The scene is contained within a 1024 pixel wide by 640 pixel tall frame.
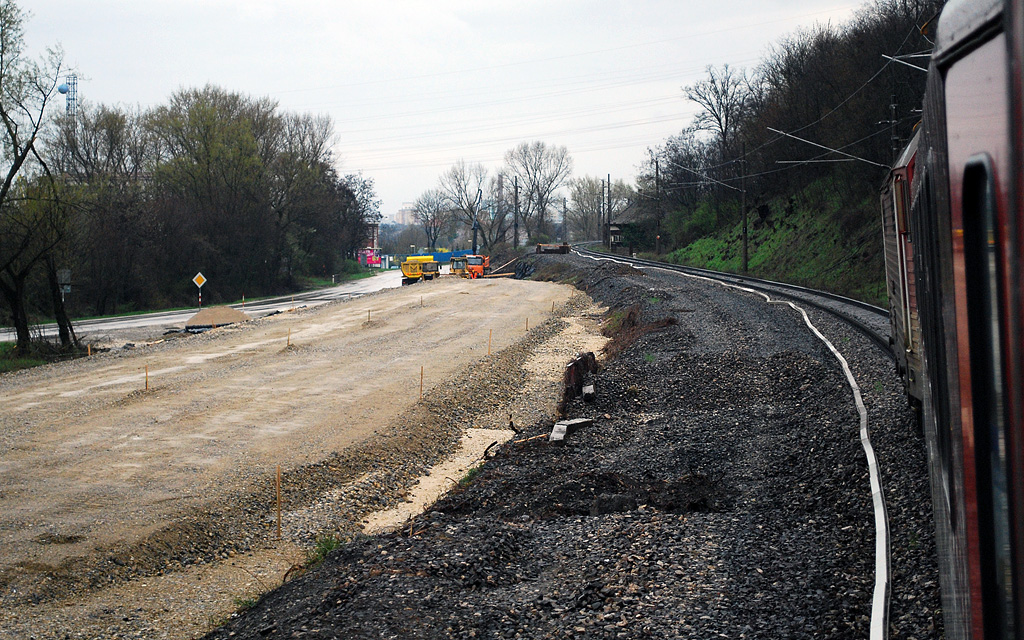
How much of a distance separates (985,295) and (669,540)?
658 cm

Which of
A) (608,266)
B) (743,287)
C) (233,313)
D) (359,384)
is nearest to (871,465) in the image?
(359,384)

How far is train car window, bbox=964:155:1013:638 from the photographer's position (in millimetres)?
2186

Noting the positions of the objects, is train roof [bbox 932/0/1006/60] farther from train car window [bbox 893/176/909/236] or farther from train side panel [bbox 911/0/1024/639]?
train car window [bbox 893/176/909/236]

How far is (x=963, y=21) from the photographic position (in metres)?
2.50

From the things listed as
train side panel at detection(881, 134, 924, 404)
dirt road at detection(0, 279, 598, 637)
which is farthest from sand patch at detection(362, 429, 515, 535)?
train side panel at detection(881, 134, 924, 404)

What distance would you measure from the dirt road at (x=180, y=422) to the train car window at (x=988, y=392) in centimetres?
910

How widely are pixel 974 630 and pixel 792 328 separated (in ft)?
67.3

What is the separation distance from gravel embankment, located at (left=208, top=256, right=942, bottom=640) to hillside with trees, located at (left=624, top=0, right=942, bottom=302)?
11928 millimetres

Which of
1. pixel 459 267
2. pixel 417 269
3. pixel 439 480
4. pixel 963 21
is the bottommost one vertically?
pixel 439 480

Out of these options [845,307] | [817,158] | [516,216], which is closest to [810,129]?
[817,158]

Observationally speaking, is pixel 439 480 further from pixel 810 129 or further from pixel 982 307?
pixel 810 129

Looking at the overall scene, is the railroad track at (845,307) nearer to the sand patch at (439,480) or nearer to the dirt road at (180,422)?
the sand patch at (439,480)

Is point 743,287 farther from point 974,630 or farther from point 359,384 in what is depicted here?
point 974,630

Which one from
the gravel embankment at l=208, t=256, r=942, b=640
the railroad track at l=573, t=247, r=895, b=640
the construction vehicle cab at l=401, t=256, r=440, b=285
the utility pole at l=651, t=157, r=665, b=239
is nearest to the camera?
the railroad track at l=573, t=247, r=895, b=640
